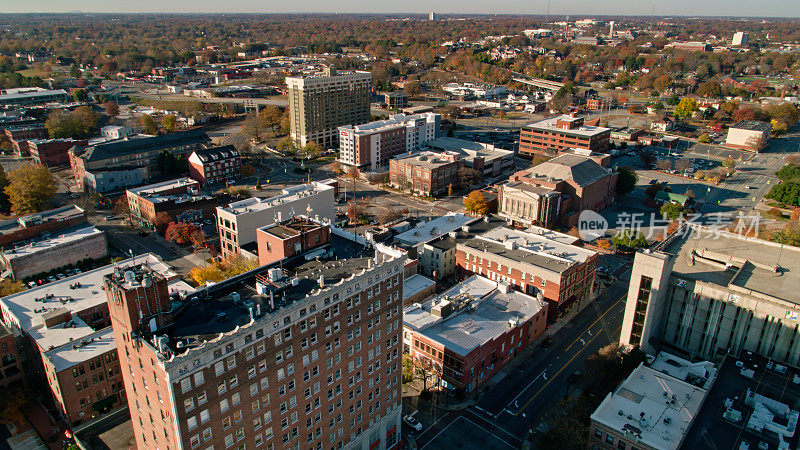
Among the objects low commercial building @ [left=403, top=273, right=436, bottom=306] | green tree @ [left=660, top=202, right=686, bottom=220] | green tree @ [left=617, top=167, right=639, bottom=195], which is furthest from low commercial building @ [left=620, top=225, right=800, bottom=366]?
green tree @ [left=617, top=167, right=639, bottom=195]

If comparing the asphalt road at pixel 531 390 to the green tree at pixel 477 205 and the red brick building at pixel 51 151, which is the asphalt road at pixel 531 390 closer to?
the green tree at pixel 477 205

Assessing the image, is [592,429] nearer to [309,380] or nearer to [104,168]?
[309,380]

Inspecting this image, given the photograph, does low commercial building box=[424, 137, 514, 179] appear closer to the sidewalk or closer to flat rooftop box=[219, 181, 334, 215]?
flat rooftop box=[219, 181, 334, 215]

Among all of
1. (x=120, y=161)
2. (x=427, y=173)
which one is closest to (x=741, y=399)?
(x=427, y=173)

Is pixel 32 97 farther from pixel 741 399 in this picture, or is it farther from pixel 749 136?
pixel 749 136

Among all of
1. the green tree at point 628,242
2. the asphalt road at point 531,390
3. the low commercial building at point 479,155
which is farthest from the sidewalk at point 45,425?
the low commercial building at point 479,155

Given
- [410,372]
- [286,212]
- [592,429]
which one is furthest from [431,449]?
[286,212]
